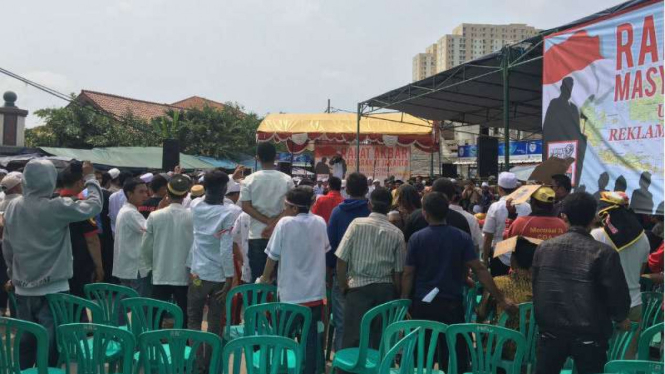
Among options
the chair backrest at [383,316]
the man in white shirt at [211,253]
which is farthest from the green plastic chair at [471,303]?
the man in white shirt at [211,253]

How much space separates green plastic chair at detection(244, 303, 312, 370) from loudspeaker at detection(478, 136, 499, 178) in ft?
31.1

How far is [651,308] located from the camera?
3.91 m

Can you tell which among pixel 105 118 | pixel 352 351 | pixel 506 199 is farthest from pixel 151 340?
pixel 105 118

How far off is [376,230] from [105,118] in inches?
887

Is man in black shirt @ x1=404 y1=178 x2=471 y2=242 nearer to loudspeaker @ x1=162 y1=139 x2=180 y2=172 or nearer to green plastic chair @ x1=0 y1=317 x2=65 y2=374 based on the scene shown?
green plastic chair @ x1=0 y1=317 x2=65 y2=374

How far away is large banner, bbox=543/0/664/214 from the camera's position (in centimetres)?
502

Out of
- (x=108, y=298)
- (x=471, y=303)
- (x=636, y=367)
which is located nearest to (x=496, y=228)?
(x=471, y=303)

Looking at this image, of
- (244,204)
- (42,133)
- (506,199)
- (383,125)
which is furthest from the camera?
(42,133)

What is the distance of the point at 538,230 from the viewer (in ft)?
12.2

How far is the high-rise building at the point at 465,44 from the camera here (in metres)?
61.9

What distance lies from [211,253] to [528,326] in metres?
2.24

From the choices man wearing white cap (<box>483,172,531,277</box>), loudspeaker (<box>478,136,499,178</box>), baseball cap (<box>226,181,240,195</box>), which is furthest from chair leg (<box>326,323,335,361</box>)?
loudspeaker (<box>478,136,499,178</box>)

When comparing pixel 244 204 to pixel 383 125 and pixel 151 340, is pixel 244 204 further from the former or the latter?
pixel 383 125

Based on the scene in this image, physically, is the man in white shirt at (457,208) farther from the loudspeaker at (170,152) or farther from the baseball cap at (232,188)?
the loudspeaker at (170,152)
